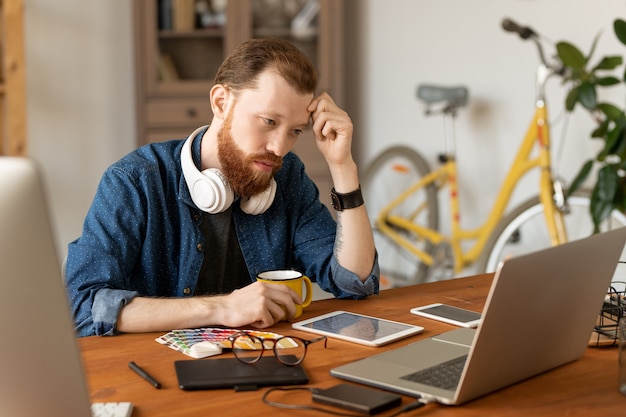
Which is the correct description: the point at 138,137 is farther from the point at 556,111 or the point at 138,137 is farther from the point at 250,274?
the point at 250,274

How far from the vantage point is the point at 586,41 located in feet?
11.8

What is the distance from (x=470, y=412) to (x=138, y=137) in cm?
358

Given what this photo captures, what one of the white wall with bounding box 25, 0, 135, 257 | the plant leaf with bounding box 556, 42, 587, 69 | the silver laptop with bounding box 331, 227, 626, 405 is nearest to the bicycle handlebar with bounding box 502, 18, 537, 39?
the plant leaf with bounding box 556, 42, 587, 69

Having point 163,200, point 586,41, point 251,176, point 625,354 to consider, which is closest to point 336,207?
point 251,176

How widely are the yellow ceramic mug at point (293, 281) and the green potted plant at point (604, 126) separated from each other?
1652 millimetres

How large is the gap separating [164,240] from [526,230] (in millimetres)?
2191

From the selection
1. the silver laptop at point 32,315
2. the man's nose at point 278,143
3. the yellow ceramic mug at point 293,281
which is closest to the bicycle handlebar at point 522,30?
the man's nose at point 278,143

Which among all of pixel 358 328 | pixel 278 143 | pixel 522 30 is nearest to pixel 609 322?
pixel 358 328

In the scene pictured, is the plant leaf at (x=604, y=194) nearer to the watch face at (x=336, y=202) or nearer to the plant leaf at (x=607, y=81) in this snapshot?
the plant leaf at (x=607, y=81)

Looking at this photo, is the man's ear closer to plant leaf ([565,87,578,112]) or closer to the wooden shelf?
plant leaf ([565,87,578,112])

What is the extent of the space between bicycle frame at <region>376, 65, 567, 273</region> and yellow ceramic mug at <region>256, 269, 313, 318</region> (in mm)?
1838

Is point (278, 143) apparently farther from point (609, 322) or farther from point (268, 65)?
point (609, 322)

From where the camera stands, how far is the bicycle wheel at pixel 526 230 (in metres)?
3.60

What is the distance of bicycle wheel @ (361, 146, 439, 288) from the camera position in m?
4.33
